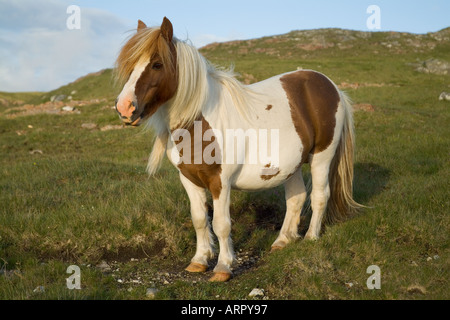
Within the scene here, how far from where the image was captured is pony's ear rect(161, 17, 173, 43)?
3614mm

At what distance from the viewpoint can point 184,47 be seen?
3.84 m

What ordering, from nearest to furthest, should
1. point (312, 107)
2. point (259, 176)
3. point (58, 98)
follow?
point (259, 176) < point (312, 107) < point (58, 98)

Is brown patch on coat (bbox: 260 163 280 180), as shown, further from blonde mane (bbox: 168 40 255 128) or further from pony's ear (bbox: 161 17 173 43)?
pony's ear (bbox: 161 17 173 43)

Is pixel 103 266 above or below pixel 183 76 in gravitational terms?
below

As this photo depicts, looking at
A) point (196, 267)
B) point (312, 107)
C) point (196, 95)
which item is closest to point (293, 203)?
point (312, 107)

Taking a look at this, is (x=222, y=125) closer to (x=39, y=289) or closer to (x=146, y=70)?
(x=146, y=70)

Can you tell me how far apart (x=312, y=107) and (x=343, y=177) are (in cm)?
113

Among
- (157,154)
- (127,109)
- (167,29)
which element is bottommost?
(157,154)

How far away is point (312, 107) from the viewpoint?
4883 millimetres

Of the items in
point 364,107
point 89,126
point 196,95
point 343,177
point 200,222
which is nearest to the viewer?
point 196,95

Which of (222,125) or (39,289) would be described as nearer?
(39,289)

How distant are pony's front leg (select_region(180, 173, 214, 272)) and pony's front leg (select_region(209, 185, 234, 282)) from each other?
25 centimetres

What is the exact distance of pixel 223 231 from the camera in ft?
13.9

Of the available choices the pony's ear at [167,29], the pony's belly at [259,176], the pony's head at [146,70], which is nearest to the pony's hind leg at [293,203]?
the pony's belly at [259,176]
